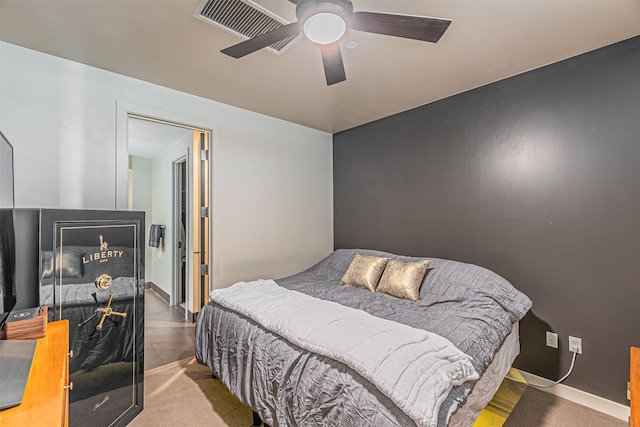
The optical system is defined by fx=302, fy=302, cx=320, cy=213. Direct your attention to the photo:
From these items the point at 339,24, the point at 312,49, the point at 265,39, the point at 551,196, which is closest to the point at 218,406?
the point at 265,39

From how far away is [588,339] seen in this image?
221cm

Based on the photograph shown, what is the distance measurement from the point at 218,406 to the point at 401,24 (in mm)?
2610

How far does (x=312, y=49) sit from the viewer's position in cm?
211

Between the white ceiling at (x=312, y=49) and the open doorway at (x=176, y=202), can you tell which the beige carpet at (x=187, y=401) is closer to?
the open doorway at (x=176, y=202)

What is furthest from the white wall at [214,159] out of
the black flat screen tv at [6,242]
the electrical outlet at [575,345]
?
the electrical outlet at [575,345]

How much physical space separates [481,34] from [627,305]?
208cm

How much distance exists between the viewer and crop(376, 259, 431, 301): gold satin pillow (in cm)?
245

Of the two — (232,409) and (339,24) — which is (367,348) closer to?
(232,409)

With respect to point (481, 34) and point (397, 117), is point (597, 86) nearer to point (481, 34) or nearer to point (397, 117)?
point (481, 34)

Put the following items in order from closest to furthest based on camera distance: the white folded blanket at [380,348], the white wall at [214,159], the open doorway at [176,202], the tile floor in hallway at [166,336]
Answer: the white folded blanket at [380,348] → the white wall at [214,159] → the tile floor in hallway at [166,336] → the open doorway at [176,202]

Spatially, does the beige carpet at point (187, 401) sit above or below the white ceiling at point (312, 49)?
below

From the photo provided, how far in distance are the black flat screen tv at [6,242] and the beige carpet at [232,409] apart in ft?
3.93

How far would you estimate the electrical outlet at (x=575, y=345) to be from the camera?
2246 mm

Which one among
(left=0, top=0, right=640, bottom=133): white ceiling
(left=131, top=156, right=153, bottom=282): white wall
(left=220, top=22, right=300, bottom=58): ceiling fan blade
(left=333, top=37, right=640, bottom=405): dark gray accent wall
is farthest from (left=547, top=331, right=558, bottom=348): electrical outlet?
(left=131, top=156, right=153, bottom=282): white wall
